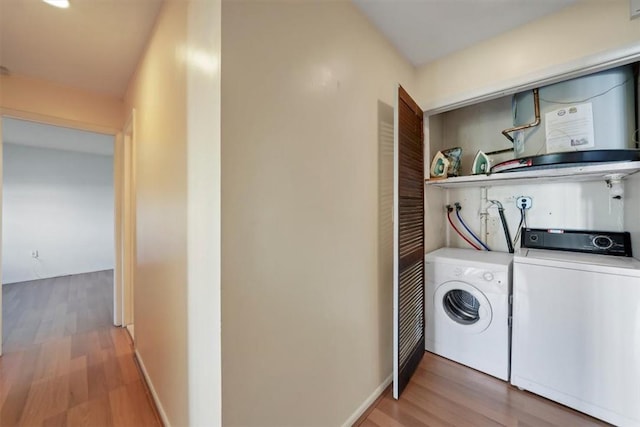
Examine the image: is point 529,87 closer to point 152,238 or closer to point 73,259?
point 152,238

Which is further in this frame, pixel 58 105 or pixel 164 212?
pixel 58 105

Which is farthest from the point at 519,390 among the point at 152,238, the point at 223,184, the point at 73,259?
the point at 73,259

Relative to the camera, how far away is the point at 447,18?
159cm

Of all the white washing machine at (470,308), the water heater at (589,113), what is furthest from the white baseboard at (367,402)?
the water heater at (589,113)

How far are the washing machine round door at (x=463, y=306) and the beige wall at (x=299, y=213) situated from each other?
769 mm

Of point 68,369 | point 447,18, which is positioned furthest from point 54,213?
point 447,18

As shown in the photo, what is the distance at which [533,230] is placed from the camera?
2074 millimetres

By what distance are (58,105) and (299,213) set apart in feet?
9.50

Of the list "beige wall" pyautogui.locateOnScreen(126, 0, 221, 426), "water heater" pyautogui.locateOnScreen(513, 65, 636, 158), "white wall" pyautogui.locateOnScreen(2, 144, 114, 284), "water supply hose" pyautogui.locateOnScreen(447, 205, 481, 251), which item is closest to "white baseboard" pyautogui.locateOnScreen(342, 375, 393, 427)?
"beige wall" pyautogui.locateOnScreen(126, 0, 221, 426)

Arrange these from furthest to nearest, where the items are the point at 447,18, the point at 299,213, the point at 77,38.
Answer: the point at 77,38, the point at 447,18, the point at 299,213

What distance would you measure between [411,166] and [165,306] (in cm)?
184

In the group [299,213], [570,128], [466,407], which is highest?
[570,128]

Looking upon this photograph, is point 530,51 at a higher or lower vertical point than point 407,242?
higher

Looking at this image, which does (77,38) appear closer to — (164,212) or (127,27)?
(127,27)
